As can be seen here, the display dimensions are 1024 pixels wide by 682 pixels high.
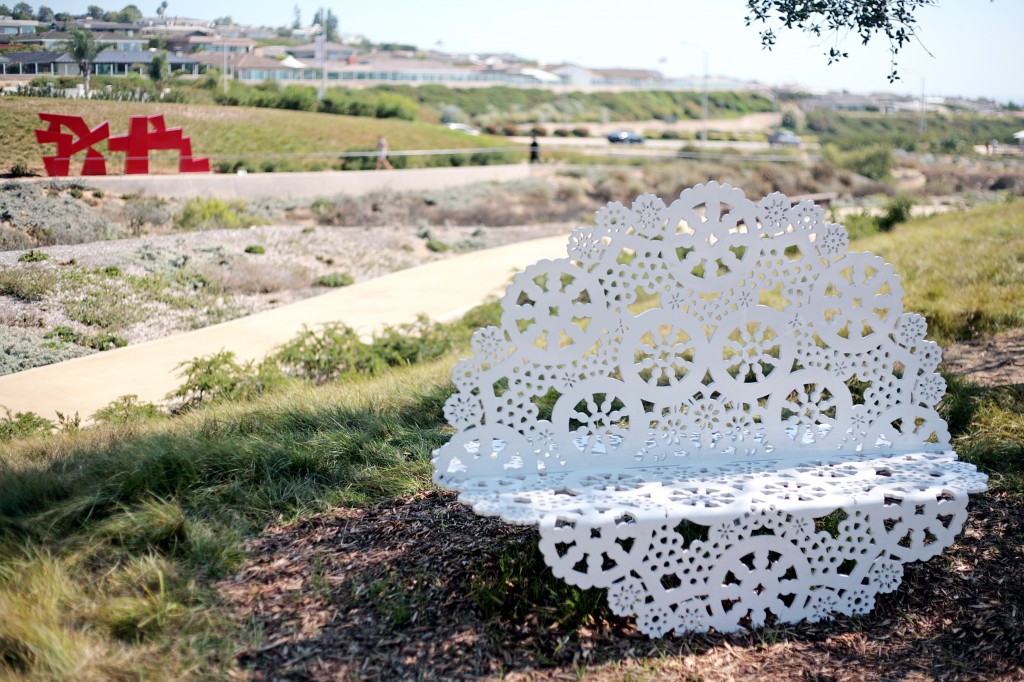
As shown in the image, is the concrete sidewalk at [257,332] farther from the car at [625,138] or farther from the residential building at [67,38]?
the car at [625,138]

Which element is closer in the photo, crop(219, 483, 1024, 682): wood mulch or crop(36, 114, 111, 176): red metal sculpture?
crop(219, 483, 1024, 682): wood mulch

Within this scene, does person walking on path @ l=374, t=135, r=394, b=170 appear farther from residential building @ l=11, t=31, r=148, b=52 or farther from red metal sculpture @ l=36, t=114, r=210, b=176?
residential building @ l=11, t=31, r=148, b=52

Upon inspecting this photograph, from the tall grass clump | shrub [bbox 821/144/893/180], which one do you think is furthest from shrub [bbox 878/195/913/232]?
shrub [bbox 821/144/893/180]

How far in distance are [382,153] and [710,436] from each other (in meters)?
13.0

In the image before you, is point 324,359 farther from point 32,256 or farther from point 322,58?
point 322,58

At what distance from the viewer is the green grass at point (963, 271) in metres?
7.07

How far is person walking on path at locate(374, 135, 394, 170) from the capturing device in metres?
16.3

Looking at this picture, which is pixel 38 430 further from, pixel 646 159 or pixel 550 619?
pixel 646 159

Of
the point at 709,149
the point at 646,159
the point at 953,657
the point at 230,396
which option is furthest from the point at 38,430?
the point at 709,149

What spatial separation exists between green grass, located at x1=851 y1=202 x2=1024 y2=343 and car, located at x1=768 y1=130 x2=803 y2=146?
2397 cm

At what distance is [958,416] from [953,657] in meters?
2.24

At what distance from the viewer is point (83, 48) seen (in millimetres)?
8469

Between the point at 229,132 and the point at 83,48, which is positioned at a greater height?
the point at 83,48

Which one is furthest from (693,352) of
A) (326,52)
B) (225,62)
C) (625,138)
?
(625,138)
